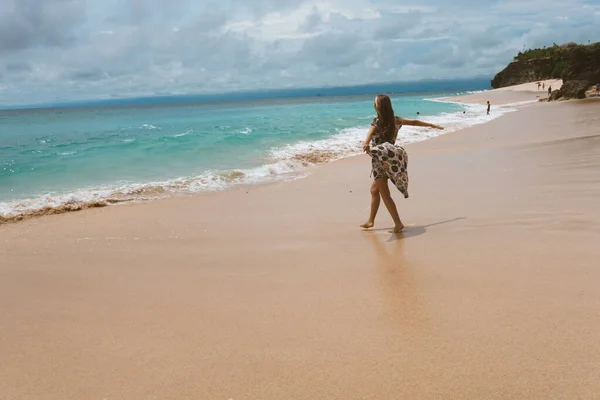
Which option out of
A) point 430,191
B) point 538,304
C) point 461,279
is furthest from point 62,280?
point 430,191

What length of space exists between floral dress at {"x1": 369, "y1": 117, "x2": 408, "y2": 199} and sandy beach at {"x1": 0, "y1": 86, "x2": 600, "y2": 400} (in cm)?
67

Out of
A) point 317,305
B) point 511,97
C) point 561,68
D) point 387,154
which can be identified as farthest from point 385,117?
point 561,68

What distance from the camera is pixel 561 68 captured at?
86.7m

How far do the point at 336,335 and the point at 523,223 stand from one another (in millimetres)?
3307

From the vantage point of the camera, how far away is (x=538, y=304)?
3154 millimetres

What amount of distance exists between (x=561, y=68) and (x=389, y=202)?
9742cm

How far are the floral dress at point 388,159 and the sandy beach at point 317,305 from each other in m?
0.67

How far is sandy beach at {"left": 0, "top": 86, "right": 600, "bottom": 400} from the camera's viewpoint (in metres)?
2.50

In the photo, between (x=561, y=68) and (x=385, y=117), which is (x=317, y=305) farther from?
(x=561, y=68)

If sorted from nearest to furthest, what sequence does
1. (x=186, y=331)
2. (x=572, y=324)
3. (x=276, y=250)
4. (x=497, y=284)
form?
(x=572, y=324) → (x=186, y=331) → (x=497, y=284) → (x=276, y=250)

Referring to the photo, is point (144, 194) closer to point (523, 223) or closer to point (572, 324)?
point (523, 223)

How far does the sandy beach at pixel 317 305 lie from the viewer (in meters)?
2.50

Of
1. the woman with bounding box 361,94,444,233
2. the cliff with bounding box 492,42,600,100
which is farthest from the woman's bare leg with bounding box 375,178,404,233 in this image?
the cliff with bounding box 492,42,600,100

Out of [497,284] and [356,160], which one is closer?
[497,284]
